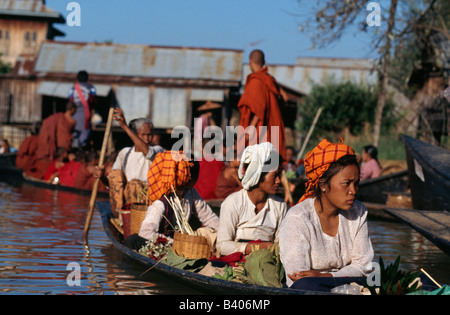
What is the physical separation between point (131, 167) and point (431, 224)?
3.29m

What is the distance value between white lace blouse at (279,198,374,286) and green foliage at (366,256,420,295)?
0.82 feet

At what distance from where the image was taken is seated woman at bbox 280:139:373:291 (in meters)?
3.79

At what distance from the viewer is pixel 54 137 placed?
45.6 ft

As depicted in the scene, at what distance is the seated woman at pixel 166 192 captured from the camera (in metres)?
5.54

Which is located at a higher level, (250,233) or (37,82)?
(37,82)

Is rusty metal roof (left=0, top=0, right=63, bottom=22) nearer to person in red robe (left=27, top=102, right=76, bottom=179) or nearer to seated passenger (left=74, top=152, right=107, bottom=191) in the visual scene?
person in red robe (left=27, top=102, right=76, bottom=179)

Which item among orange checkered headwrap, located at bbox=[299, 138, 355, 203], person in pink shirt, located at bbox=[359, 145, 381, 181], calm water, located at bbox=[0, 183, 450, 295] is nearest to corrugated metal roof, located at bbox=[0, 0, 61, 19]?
calm water, located at bbox=[0, 183, 450, 295]

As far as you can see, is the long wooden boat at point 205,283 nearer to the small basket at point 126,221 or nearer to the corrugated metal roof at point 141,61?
the small basket at point 126,221

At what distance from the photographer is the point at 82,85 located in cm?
1413

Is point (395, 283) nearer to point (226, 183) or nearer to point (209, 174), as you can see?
point (226, 183)

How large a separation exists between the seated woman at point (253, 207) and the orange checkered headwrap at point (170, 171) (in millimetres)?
648

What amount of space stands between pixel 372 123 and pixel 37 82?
33.3 feet
